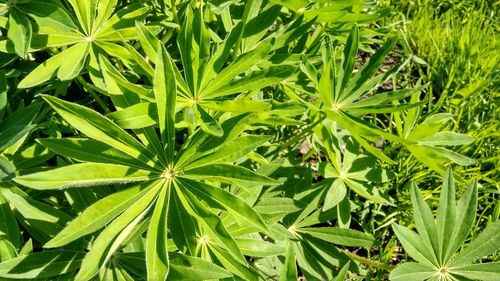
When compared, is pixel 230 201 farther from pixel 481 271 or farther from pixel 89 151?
pixel 481 271

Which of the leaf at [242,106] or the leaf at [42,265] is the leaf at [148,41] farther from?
the leaf at [42,265]

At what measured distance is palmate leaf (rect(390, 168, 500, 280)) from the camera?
1.42 metres

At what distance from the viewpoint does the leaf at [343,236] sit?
1.64m

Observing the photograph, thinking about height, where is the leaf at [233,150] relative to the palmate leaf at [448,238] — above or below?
above

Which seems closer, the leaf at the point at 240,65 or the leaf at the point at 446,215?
the leaf at the point at 240,65

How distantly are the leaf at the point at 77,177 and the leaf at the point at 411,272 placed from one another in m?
0.71

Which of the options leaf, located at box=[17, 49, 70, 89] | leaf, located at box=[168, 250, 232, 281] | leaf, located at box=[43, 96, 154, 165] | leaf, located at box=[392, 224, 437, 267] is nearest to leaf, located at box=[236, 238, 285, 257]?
leaf, located at box=[168, 250, 232, 281]

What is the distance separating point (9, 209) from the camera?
51.5 inches

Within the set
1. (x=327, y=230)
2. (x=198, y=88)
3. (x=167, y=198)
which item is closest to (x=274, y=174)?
(x=327, y=230)

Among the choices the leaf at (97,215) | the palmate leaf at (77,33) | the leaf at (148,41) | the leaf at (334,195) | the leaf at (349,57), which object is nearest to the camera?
the leaf at (97,215)

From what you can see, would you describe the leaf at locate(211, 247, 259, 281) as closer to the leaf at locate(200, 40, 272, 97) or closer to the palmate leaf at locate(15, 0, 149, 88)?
the leaf at locate(200, 40, 272, 97)

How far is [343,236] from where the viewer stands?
167 centimetres

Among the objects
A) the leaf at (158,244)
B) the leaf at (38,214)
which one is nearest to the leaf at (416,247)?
the leaf at (158,244)

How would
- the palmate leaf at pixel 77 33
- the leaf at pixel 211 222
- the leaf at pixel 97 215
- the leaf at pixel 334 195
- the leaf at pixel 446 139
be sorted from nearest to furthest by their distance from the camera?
the leaf at pixel 97 215 < the leaf at pixel 211 222 < the palmate leaf at pixel 77 33 < the leaf at pixel 334 195 < the leaf at pixel 446 139
